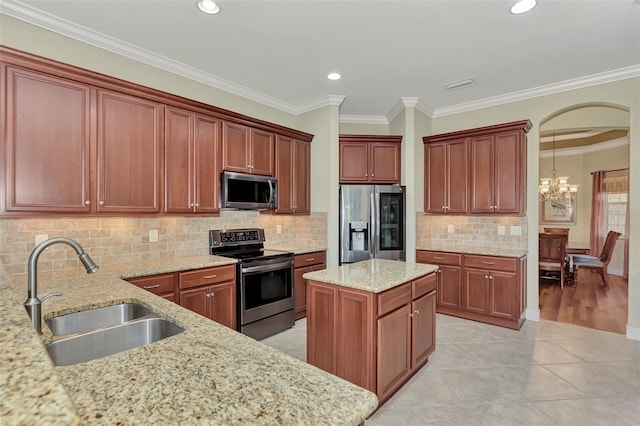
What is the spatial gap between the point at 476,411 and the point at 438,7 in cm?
301

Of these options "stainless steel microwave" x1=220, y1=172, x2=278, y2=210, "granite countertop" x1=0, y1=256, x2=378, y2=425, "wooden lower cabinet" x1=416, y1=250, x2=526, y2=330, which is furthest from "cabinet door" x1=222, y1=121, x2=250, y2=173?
"wooden lower cabinet" x1=416, y1=250, x2=526, y2=330

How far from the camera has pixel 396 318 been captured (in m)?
2.29

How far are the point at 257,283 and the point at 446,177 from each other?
119 inches

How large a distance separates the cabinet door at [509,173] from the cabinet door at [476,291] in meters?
0.88

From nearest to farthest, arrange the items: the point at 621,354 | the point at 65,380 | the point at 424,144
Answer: the point at 65,380 → the point at 621,354 → the point at 424,144

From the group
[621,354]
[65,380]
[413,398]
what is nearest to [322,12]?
[65,380]

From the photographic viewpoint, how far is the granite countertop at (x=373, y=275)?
216 cm

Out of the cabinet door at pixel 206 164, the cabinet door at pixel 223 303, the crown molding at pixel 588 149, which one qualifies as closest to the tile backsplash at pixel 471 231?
the cabinet door at pixel 223 303

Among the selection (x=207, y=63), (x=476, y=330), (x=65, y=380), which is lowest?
(x=476, y=330)

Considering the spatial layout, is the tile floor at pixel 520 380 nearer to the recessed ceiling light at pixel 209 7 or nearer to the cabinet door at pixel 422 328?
the cabinet door at pixel 422 328

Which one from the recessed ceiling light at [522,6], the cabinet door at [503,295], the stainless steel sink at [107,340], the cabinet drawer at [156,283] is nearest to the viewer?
the stainless steel sink at [107,340]

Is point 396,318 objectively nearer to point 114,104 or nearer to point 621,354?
point 621,354

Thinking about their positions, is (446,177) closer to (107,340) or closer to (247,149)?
(247,149)

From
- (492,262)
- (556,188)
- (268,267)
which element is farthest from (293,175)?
(556,188)
